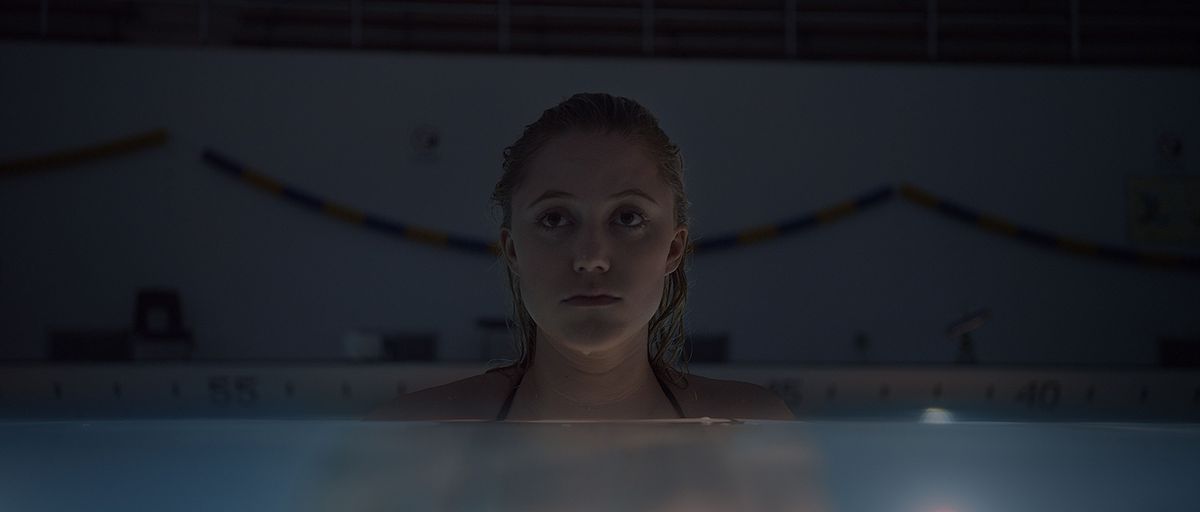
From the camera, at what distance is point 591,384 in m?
0.86

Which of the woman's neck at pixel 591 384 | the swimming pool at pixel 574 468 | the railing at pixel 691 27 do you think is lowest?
the woman's neck at pixel 591 384

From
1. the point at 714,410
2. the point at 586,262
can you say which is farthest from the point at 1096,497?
the point at 714,410

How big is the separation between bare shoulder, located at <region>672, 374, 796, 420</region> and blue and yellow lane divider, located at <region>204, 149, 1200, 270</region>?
4.47 metres

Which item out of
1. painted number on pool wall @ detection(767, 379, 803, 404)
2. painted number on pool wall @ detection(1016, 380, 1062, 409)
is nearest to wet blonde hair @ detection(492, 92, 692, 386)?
painted number on pool wall @ detection(767, 379, 803, 404)

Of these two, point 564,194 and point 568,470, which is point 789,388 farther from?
point 568,470

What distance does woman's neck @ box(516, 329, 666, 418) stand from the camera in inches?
33.4

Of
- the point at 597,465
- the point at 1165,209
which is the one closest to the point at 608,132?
the point at 597,465

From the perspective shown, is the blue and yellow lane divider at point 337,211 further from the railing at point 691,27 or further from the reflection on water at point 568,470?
the reflection on water at point 568,470

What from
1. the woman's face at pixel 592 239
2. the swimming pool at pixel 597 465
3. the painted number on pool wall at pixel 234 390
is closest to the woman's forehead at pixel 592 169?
the woman's face at pixel 592 239

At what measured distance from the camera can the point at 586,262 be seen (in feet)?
2.37

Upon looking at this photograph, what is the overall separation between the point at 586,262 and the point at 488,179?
498 centimetres

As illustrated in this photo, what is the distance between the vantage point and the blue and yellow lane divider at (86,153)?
17.3 ft

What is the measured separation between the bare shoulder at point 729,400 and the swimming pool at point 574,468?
61 centimetres

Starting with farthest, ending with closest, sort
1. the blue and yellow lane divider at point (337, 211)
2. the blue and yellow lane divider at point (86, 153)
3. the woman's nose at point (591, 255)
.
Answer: the blue and yellow lane divider at point (337, 211), the blue and yellow lane divider at point (86, 153), the woman's nose at point (591, 255)
